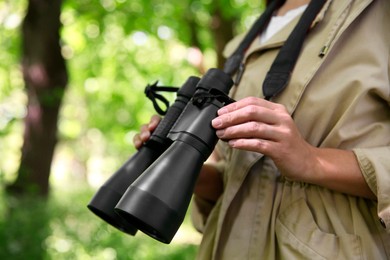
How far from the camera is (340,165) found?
Answer: 1410 millimetres

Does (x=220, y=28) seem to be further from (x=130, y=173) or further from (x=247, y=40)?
(x=130, y=173)

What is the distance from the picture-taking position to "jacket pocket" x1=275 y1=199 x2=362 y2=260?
138cm

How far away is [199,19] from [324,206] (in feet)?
22.9

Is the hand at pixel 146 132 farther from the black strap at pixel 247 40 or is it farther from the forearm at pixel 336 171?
the forearm at pixel 336 171

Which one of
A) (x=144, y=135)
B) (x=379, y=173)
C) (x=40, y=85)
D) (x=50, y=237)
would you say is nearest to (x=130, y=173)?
(x=144, y=135)

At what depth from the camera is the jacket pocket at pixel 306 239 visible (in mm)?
1381

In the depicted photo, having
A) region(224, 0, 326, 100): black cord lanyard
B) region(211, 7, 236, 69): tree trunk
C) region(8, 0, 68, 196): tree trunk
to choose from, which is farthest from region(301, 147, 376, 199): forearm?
region(211, 7, 236, 69): tree trunk

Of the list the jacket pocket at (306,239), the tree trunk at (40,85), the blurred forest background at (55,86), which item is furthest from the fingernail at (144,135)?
the tree trunk at (40,85)

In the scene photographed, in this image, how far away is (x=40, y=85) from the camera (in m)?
5.05

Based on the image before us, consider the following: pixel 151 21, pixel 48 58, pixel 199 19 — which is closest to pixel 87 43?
pixel 199 19

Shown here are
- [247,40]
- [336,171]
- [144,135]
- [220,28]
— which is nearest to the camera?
[336,171]

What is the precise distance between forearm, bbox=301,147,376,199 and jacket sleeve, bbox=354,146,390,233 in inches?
0.8

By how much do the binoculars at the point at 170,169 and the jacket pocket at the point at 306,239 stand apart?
308 millimetres

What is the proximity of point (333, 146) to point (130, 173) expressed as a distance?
1.93 ft
